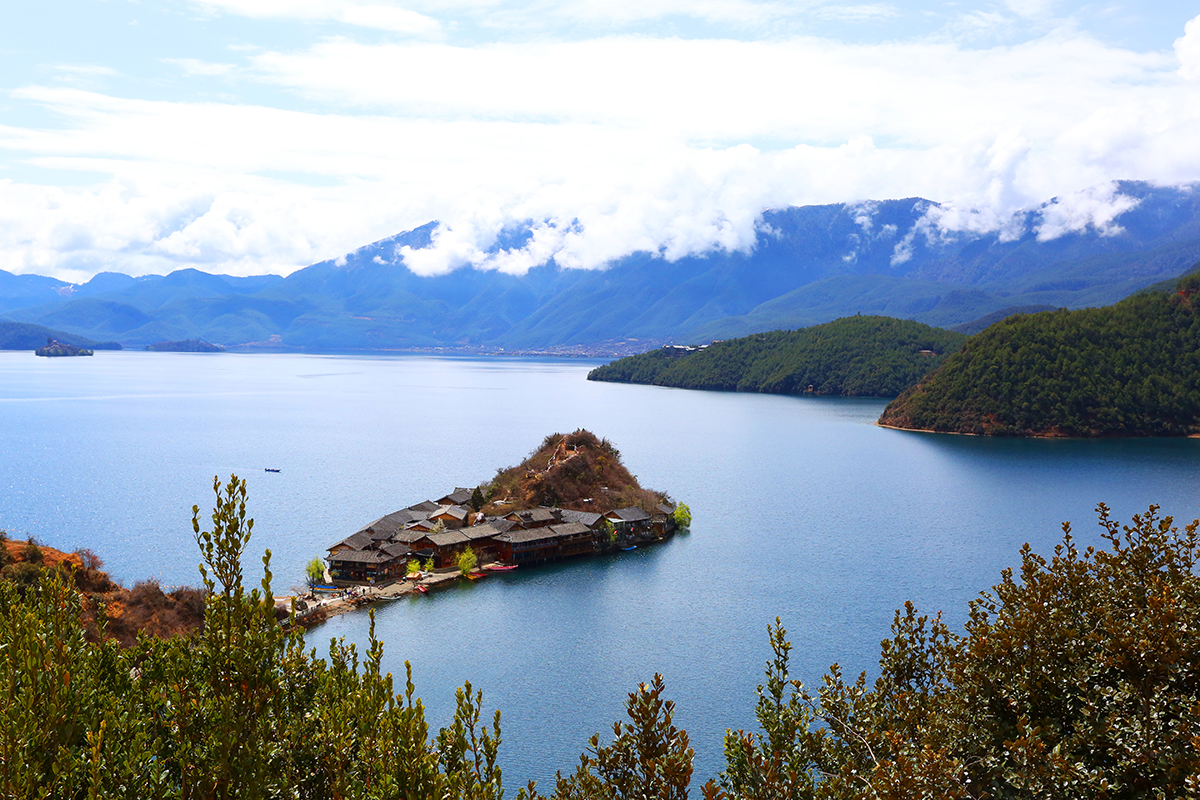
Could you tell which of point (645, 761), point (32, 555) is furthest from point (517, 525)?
point (645, 761)

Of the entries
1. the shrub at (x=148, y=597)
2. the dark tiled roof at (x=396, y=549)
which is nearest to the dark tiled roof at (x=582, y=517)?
the dark tiled roof at (x=396, y=549)

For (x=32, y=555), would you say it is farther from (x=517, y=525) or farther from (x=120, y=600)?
(x=517, y=525)

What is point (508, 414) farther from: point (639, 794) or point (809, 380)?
point (639, 794)

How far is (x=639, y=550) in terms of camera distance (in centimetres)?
4516

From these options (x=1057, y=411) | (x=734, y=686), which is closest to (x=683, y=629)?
(x=734, y=686)

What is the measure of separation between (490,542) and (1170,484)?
161 feet

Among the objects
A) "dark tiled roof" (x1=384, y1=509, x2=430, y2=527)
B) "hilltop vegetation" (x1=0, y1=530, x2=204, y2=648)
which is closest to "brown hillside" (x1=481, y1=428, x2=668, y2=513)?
"dark tiled roof" (x1=384, y1=509, x2=430, y2=527)

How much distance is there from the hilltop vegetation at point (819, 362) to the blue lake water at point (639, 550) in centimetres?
2721

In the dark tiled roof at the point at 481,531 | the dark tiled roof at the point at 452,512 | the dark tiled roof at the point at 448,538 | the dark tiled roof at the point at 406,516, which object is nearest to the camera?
the dark tiled roof at the point at 448,538

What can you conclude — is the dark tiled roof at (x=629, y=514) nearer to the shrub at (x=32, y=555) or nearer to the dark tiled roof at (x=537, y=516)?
the dark tiled roof at (x=537, y=516)

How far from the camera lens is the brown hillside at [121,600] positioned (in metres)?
24.7

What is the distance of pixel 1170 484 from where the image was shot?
5881 cm

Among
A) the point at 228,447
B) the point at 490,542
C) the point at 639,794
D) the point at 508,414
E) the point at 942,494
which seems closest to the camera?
the point at 639,794

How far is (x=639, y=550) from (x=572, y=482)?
20.8 feet
